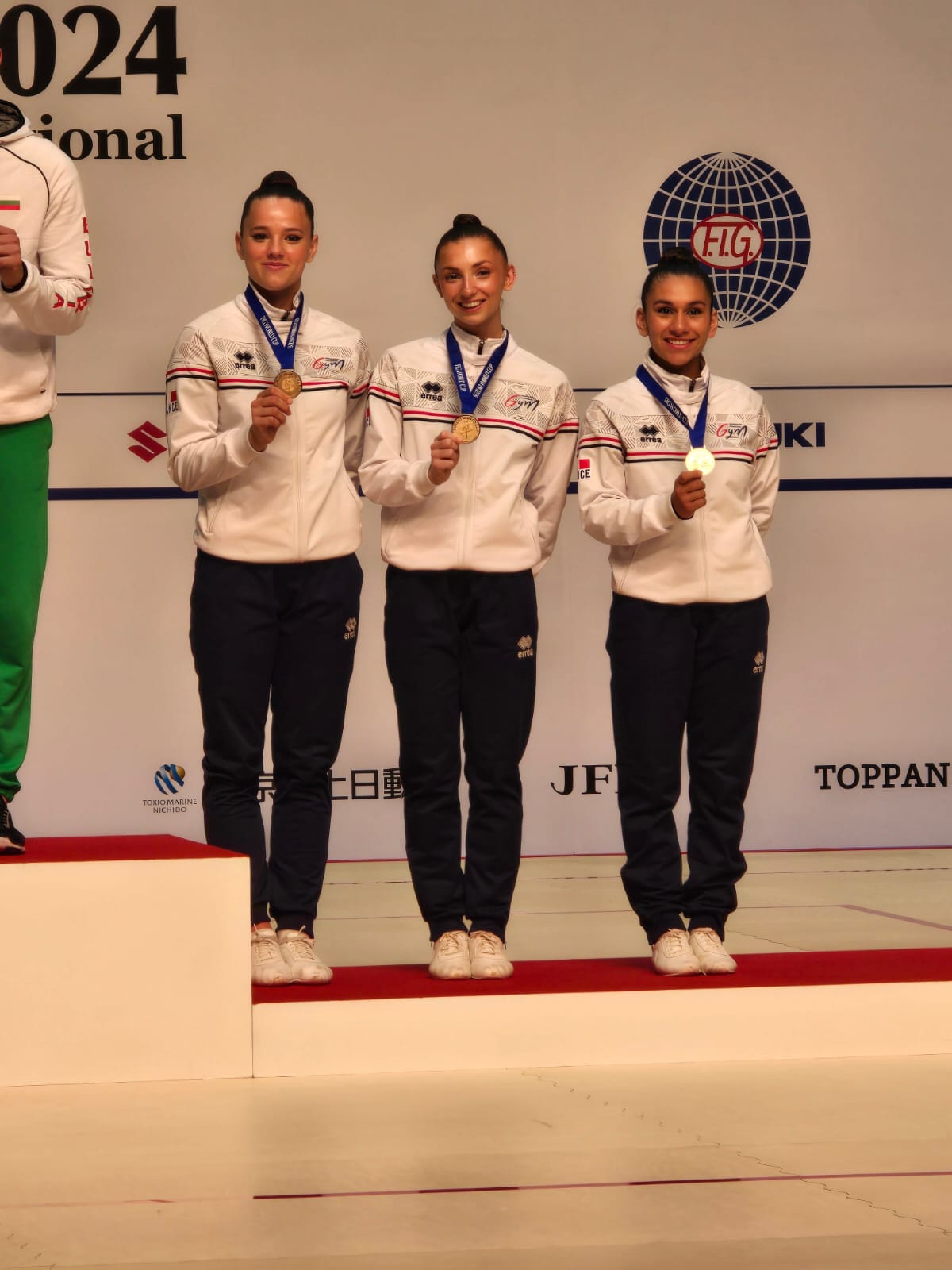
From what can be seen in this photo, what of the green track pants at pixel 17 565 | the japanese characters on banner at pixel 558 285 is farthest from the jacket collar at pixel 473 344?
the japanese characters on banner at pixel 558 285

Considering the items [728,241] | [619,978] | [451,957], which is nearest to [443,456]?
[451,957]

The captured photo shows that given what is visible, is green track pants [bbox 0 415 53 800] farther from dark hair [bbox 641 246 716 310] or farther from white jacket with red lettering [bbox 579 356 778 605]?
dark hair [bbox 641 246 716 310]

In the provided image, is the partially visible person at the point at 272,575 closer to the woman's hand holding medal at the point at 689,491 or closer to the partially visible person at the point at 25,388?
the partially visible person at the point at 25,388

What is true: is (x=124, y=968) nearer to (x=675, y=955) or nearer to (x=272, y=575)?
(x=272, y=575)

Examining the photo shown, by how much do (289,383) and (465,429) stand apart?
339 mm

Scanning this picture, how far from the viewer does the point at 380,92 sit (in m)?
5.58

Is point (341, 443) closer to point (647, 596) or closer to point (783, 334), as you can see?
point (647, 596)

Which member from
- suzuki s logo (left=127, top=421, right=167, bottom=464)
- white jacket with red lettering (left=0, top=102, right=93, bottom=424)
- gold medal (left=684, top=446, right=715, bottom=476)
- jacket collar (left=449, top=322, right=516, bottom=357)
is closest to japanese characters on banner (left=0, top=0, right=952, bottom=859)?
suzuki s logo (left=127, top=421, right=167, bottom=464)

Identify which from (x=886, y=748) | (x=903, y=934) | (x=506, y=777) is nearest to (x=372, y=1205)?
(x=506, y=777)

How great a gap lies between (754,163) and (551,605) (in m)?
1.87

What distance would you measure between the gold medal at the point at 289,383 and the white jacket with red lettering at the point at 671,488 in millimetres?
622

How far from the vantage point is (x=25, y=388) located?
112 inches

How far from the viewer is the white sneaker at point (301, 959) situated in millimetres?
2857

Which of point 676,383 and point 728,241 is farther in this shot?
point 728,241
